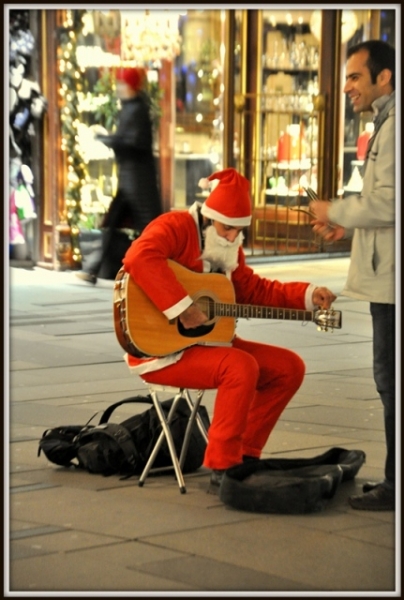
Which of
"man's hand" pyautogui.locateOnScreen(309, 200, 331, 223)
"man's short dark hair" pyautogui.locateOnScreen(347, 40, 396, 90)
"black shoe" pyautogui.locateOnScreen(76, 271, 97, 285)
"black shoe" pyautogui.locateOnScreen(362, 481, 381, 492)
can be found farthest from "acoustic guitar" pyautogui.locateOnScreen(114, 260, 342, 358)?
"black shoe" pyautogui.locateOnScreen(76, 271, 97, 285)

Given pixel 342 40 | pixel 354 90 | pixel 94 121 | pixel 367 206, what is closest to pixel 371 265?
pixel 367 206

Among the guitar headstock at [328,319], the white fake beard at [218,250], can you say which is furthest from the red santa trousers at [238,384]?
the white fake beard at [218,250]

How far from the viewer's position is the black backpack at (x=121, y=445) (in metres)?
5.41

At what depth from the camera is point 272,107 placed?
14.2m

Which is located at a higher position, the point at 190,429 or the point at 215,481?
the point at 190,429

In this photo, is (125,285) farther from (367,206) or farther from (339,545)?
(339,545)

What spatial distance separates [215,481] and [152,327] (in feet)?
2.22

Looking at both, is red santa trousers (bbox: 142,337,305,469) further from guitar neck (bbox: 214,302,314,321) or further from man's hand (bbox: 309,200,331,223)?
man's hand (bbox: 309,200,331,223)

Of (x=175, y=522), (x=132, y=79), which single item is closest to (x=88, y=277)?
(x=132, y=79)

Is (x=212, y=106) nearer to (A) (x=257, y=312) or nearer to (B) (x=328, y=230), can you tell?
(A) (x=257, y=312)

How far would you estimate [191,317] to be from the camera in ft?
17.1

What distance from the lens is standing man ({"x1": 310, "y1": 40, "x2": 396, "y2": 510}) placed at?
187 inches

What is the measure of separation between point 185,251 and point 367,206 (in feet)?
3.00

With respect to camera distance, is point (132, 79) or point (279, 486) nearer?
point (279, 486)
